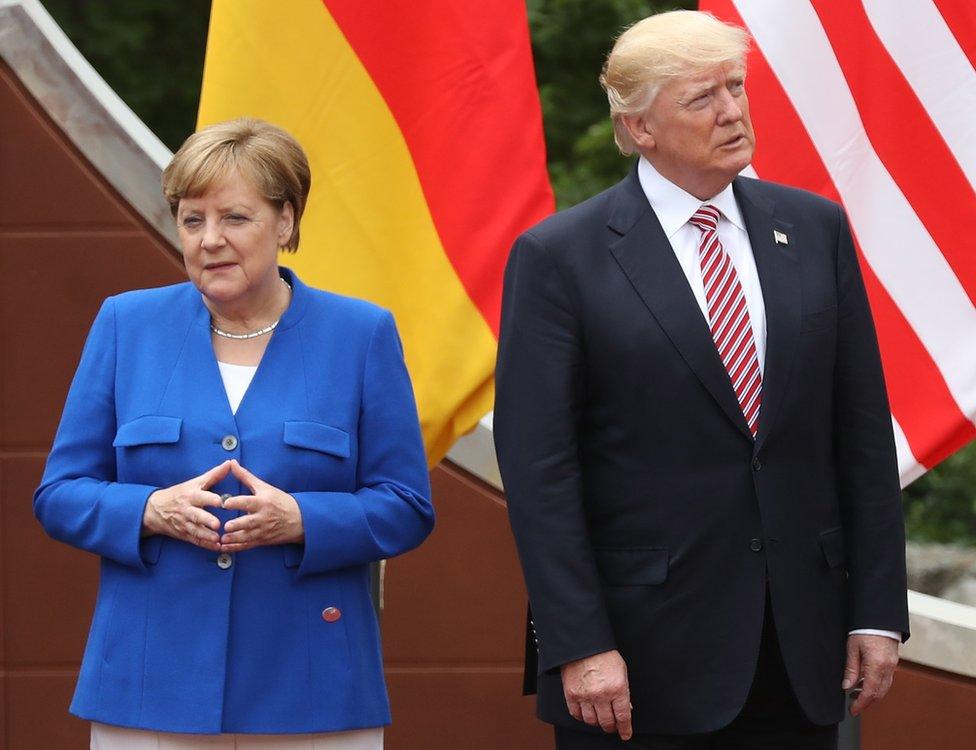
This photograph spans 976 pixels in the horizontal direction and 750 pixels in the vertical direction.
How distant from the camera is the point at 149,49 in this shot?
8352mm

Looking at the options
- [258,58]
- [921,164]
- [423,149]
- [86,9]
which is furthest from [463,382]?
[86,9]

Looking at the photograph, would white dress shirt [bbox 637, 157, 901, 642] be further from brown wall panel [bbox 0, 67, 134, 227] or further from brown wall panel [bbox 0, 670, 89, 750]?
brown wall panel [bbox 0, 670, 89, 750]

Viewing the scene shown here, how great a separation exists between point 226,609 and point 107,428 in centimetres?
36

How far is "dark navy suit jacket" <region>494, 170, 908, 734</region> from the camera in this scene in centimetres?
274

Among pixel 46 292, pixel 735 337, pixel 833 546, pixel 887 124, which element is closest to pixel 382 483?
pixel 735 337

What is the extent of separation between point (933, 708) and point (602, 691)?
1.89m

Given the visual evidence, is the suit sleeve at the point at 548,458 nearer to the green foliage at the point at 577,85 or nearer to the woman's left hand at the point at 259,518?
the woman's left hand at the point at 259,518

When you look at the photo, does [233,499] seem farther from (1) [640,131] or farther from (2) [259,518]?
(1) [640,131]

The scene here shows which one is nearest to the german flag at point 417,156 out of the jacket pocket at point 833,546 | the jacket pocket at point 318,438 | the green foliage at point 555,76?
the jacket pocket at point 318,438

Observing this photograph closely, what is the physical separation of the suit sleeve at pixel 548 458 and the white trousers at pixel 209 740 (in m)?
0.37

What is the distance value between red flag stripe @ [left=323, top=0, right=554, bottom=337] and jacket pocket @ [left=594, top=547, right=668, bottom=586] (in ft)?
3.20

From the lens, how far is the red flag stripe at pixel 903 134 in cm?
371

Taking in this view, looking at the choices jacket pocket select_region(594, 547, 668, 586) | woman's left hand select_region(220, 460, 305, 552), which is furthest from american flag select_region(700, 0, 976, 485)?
woman's left hand select_region(220, 460, 305, 552)

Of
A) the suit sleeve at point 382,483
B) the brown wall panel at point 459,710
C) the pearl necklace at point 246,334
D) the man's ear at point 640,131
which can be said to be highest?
the man's ear at point 640,131
